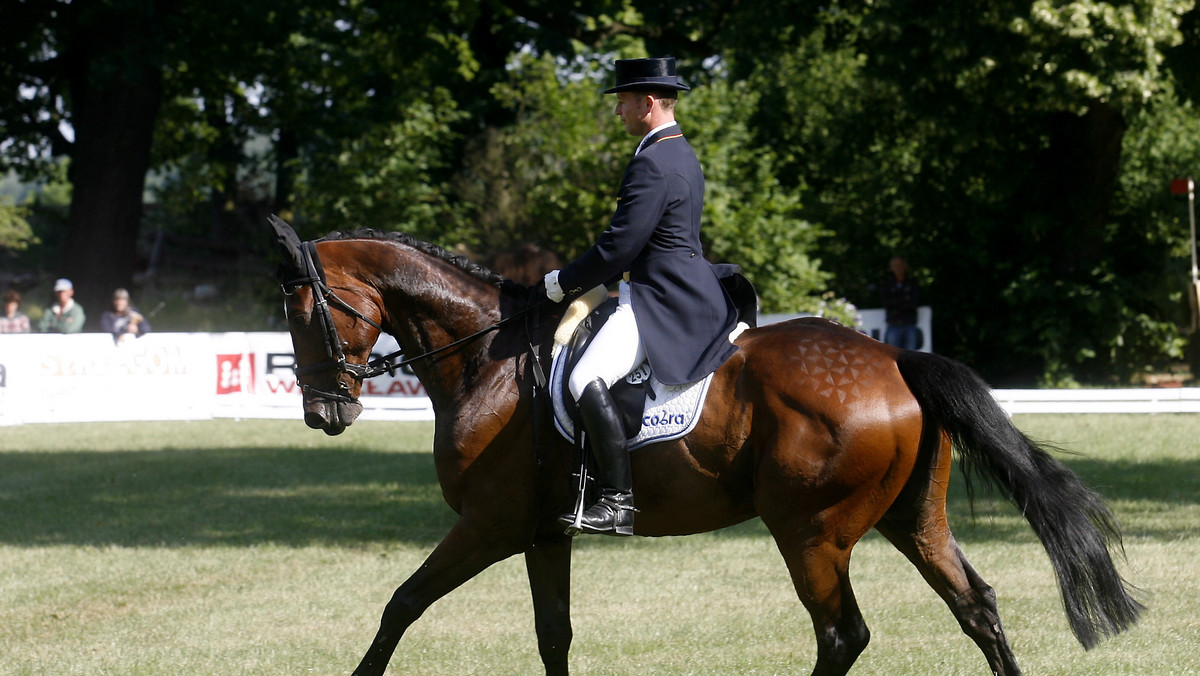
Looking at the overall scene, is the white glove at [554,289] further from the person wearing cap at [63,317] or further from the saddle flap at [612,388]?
the person wearing cap at [63,317]

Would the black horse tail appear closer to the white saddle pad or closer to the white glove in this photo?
the white saddle pad

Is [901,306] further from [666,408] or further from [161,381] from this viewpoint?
[666,408]

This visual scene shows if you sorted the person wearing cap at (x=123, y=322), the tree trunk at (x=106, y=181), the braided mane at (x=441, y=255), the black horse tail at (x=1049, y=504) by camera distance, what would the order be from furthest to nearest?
the tree trunk at (x=106, y=181) < the person wearing cap at (x=123, y=322) < the braided mane at (x=441, y=255) < the black horse tail at (x=1049, y=504)

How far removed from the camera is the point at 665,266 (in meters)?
5.05

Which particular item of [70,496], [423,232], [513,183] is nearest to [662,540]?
[70,496]

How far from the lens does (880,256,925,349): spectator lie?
1900 centimetres

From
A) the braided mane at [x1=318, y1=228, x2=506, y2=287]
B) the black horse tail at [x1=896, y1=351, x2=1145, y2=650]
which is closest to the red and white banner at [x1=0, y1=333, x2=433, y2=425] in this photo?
the braided mane at [x1=318, y1=228, x2=506, y2=287]

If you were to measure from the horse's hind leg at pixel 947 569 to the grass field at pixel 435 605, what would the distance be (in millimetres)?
457

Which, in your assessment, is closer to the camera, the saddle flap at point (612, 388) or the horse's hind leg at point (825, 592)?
the horse's hind leg at point (825, 592)

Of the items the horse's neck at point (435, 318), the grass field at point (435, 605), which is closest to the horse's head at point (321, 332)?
the horse's neck at point (435, 318)

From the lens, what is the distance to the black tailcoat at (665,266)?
4.95m

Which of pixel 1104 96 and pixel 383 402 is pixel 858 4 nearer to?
pixel 1104 96

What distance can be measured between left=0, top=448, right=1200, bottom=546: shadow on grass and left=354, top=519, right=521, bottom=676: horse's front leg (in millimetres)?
4261

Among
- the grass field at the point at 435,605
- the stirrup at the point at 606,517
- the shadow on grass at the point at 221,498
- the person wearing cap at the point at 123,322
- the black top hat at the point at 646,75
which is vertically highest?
the black top hat at the point at 646,75
